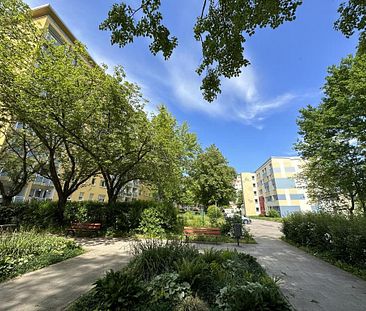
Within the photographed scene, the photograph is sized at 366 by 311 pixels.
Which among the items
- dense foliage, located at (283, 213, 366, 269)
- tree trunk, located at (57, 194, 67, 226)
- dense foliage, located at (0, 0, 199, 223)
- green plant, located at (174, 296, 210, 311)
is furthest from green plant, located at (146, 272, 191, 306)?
tree trunk, located at (57, 194, 67, 226)

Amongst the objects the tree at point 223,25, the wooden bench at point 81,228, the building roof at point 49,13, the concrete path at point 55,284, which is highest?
the building roof at point 49,13

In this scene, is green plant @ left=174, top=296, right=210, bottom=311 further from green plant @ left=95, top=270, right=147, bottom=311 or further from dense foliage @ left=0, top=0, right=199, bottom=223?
dense foliage @ left=0, top=0, right=199, bottom=223

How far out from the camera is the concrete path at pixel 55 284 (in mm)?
3842

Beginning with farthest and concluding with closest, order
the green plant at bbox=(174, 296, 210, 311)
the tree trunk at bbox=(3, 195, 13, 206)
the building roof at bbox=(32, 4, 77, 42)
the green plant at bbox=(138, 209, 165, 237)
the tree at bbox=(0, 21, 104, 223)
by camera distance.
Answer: the building roof at bbox=(32, 4, 77, 42)
the tree trunk at bbox=(3, 195, 13, 206)
the green plant at bbox=(138, 209, 165, 237)
the tree at bbox=(0, 21, 104, 223)
the green plant at bbox=(174, 296, 210, 311)

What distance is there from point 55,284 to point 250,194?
65.8 metres

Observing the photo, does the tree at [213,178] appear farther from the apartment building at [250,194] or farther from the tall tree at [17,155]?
the apartment building at [250,194]

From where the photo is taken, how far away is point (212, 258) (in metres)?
5.15

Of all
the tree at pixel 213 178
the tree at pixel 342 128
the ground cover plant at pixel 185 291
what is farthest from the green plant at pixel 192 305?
the tree at pixel 213 178

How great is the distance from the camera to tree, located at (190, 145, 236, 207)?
29.4 m

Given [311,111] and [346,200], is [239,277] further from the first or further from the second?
[346,200]

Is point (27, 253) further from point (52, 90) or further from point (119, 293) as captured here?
point (52, 90)

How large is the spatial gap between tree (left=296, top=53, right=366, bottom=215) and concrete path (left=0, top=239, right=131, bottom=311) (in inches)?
508

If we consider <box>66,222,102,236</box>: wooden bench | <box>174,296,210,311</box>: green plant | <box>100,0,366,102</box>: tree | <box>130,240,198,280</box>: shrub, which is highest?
<box>100,0,366,102</box>: tree

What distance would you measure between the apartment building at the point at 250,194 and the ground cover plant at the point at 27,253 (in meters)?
62.3
